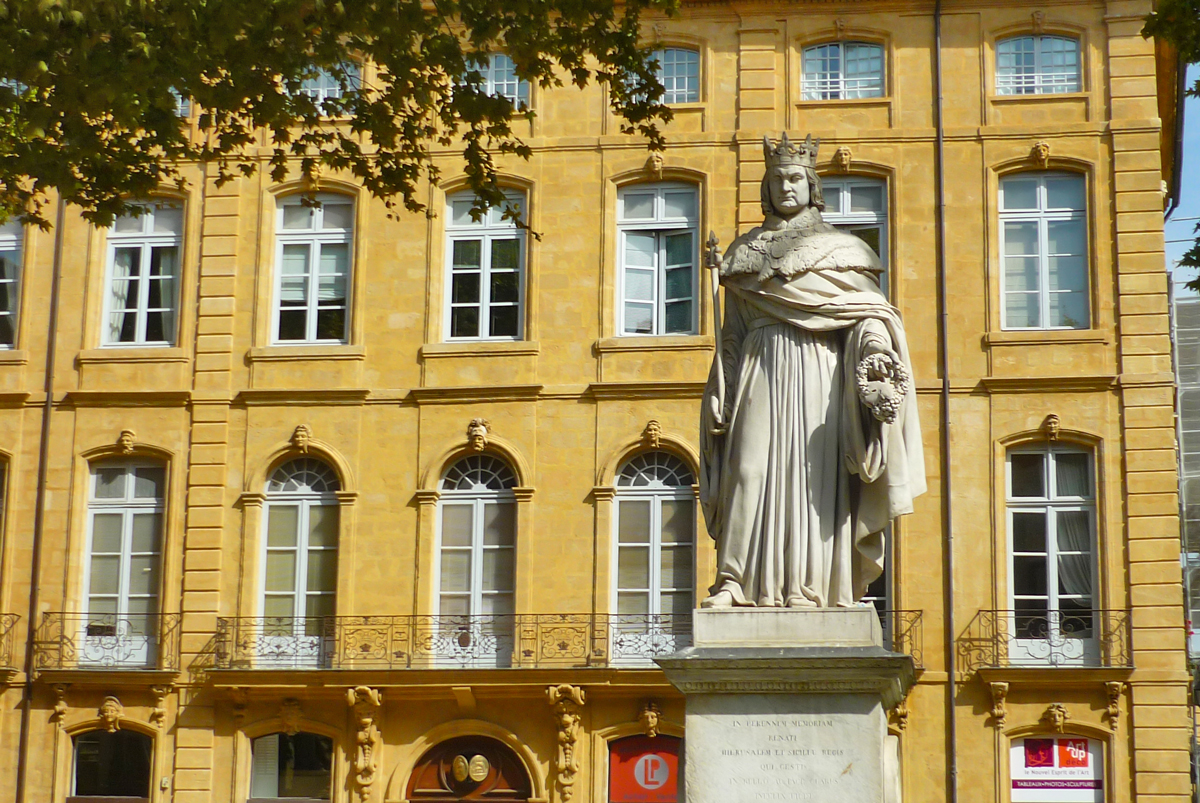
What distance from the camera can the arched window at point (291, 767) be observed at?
24922mm

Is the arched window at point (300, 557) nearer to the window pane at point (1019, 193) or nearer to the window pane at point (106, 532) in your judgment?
the window pane at point (106, 532)

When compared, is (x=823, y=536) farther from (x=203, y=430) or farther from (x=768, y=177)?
(x=203, y=430)

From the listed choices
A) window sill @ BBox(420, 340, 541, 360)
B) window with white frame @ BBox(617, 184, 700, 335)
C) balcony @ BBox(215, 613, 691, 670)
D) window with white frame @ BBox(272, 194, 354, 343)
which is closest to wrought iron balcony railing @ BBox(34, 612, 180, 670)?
balcony @ BBox(215, 613, 691, 670)

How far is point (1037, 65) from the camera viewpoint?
83.5 ft

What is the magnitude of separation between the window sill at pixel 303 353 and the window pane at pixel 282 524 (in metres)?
2.06

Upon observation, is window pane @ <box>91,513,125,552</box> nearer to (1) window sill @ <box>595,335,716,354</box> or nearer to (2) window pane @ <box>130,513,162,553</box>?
(2) window pane @ <box>130,513,162,553</box>

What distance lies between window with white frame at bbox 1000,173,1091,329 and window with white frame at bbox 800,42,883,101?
8.50 ft

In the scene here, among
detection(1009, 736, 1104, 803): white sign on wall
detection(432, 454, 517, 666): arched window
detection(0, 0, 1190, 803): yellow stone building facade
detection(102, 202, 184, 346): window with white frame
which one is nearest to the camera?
detection(1009, 736, 1104, 803): white sign on wall

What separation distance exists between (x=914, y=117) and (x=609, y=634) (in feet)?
26.9

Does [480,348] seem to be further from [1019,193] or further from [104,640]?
[1019,193]

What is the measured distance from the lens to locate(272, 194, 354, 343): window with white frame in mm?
26141

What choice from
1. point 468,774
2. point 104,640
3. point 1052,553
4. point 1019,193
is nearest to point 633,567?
point 468,774

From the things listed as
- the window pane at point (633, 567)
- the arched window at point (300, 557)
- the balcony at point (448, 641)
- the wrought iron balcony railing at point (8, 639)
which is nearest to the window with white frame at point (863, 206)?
the window pane at point (633, 567)

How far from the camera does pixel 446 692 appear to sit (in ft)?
80.0
